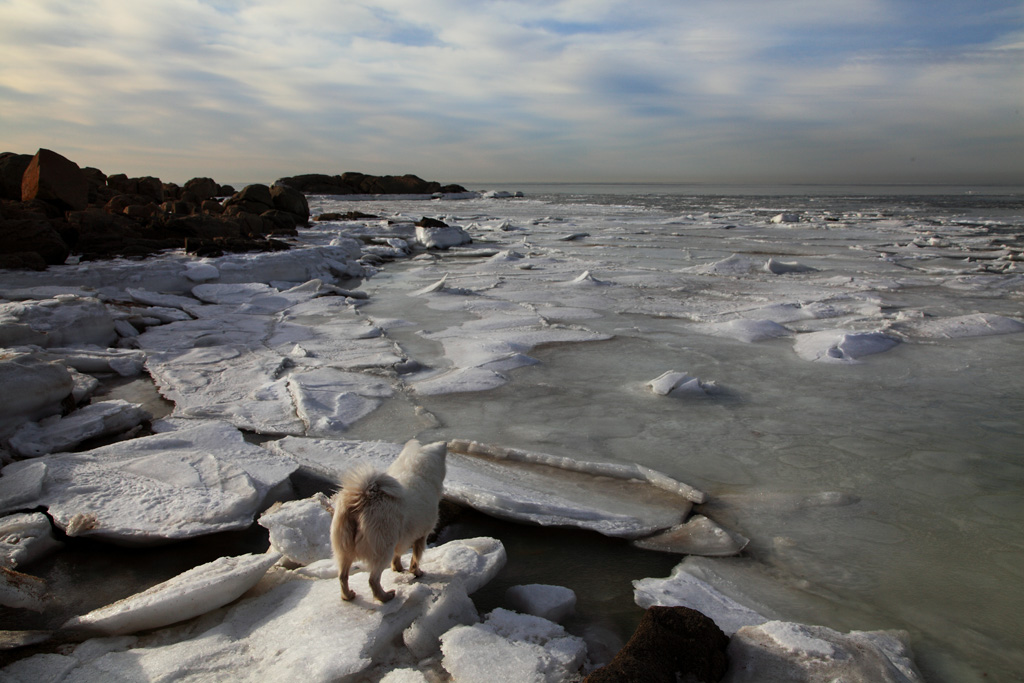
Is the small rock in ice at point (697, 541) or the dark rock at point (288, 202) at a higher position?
the dark rock at point (288, 202)

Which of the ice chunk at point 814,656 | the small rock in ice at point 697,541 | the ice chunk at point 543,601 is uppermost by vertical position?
the ice chunk at point 814,656

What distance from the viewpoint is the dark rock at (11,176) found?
14.4 m

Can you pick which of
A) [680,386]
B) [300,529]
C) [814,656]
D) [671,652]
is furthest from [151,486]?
[680,386]

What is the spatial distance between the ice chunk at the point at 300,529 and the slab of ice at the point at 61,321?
3.97 meters

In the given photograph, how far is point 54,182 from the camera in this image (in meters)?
12.9

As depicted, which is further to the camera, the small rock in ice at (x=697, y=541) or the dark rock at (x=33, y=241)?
the dark rock at (x=33, y=241)

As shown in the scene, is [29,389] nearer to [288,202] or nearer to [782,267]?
[782,267]

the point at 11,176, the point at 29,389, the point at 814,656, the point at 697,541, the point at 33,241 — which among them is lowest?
the point at 697,541

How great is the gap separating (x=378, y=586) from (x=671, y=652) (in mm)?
1031

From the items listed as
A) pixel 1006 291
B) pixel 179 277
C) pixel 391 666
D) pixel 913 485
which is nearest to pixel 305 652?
pixel 391 666

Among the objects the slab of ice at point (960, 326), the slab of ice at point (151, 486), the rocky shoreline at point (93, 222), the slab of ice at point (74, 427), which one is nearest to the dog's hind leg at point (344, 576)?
the slab of ice at point (151, 486)

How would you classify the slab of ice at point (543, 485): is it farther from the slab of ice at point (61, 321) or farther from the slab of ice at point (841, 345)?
the slab of ice at point (841, 345)

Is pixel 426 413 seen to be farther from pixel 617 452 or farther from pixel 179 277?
pixel 179 277

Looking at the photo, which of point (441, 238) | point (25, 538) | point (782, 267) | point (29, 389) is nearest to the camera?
point (25, 538)
